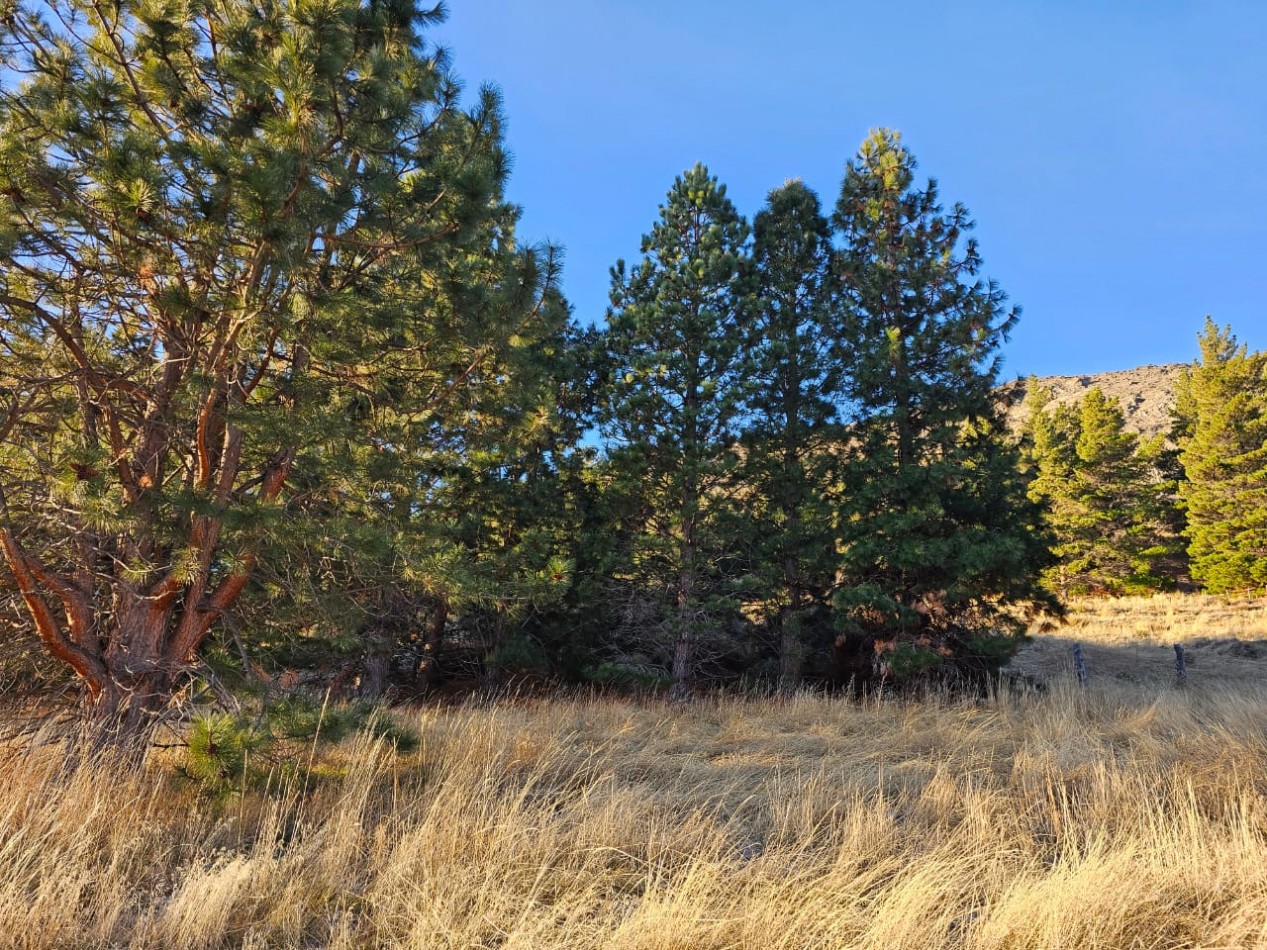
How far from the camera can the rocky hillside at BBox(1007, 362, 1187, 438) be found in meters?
62.4

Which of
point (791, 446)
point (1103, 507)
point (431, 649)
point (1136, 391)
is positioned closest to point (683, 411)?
point (791, 446)

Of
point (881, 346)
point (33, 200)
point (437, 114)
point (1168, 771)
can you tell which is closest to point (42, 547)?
point (33, 200)

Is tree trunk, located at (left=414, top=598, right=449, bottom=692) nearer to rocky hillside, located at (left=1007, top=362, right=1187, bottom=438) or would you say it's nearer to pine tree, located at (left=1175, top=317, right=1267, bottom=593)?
pine tree, located at (left=1175, top=317, right=1267, bottom=593)

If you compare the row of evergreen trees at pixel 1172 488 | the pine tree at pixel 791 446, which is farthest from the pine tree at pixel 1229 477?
the pine tree at pixel 791 446

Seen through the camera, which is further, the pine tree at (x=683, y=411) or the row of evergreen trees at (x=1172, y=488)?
the row of evergreen trees at (x=1172, y=488)

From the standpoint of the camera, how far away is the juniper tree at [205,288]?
3.96 m

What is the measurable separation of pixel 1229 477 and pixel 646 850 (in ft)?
128

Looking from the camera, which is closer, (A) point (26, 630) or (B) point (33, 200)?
(B) point (33, 200)

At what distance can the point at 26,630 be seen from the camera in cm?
513

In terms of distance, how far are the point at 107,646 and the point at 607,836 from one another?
4275 millimetres

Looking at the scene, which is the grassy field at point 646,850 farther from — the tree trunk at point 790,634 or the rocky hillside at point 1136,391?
the rocky hillside at point 1136,391

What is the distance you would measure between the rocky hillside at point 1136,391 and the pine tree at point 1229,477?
27.3 meters

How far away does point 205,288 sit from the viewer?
4.28m

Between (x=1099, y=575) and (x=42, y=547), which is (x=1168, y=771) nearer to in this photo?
(x=42, y=547)
